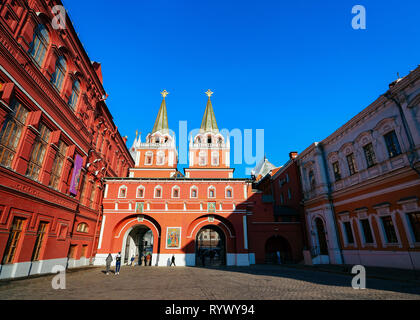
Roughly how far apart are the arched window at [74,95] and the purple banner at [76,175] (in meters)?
4.41

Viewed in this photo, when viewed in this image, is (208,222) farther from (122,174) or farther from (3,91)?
(3,91)

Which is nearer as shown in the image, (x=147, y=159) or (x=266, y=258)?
(x=266, y=258)

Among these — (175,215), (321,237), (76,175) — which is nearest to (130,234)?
(175,215)

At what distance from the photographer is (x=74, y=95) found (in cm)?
1895

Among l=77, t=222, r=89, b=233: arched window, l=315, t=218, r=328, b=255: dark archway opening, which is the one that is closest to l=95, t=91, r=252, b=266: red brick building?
l=77, t=222, r=89, b=233: arched window

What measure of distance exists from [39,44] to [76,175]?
9.95m

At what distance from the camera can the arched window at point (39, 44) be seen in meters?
13.5

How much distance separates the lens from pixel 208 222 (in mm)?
24844

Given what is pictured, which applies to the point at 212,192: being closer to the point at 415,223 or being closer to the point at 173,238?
the point at 173,238

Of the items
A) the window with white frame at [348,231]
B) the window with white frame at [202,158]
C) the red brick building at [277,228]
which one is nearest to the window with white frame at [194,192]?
the red brick building at [277,228]
